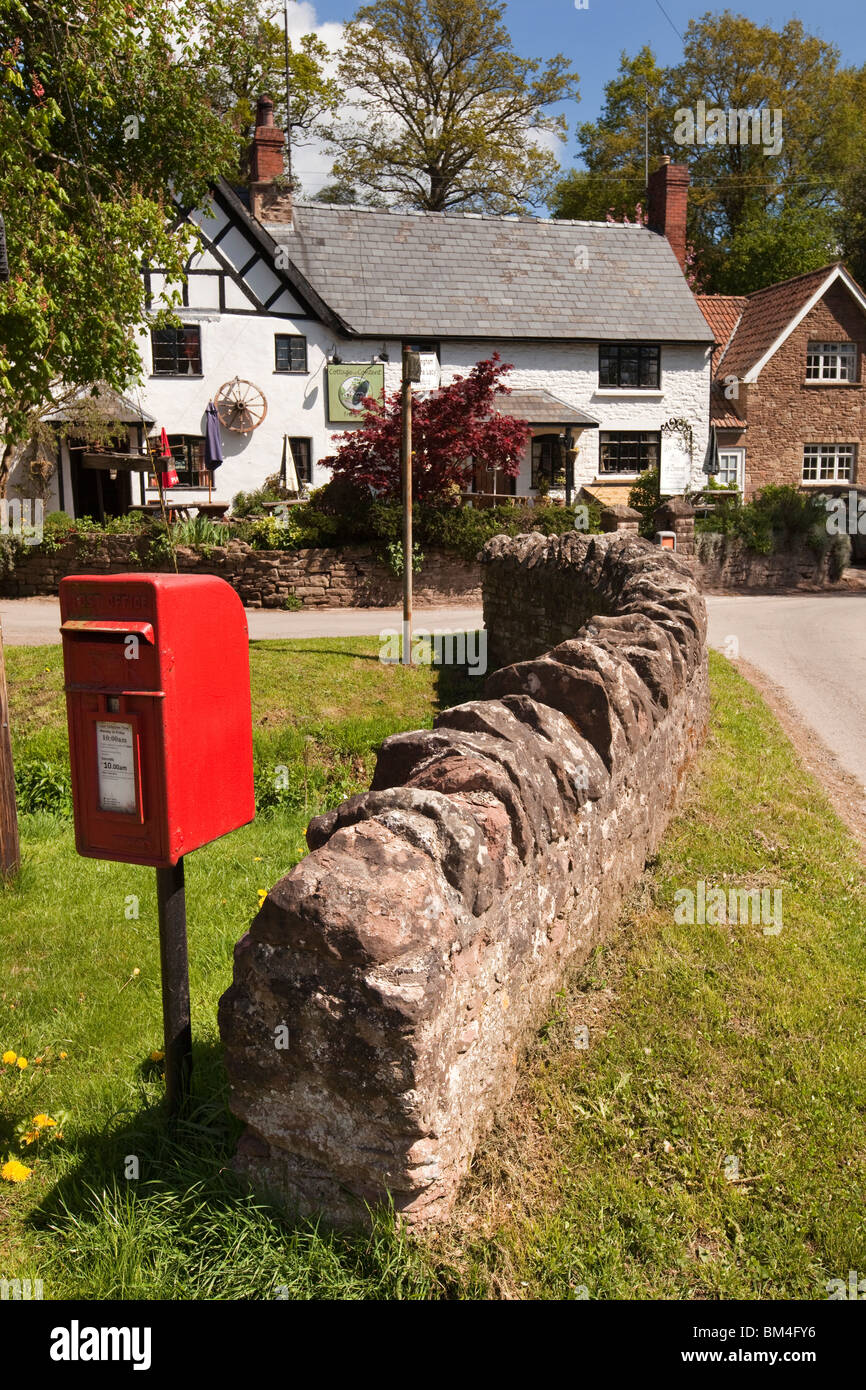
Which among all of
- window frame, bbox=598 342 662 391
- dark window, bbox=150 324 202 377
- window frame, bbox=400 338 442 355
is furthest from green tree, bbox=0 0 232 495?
window frame, bbox=598 342 662 391

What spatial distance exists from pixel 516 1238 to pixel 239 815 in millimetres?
1542

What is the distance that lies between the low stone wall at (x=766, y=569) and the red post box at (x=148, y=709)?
776 inches

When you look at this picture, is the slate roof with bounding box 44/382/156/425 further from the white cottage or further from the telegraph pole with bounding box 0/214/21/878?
the telegraph pole with bounding box 0/214/21/878

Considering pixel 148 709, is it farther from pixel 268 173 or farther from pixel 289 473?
pixel 268 173

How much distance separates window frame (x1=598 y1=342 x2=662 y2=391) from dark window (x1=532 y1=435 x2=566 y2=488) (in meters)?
2.25

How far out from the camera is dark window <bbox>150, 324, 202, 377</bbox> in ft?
84.4

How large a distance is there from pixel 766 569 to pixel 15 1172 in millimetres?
20952

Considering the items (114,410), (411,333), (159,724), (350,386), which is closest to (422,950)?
(159,724)

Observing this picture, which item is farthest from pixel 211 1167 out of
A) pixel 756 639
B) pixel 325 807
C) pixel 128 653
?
pixel 756 639

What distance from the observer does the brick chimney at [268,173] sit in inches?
1100

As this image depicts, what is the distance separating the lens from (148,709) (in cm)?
315
